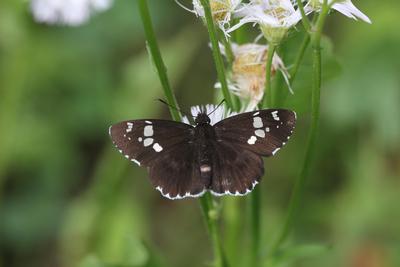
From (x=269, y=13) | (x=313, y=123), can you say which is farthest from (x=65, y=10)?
(x=313, y=123)

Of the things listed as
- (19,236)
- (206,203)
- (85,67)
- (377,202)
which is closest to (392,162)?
(377,202)

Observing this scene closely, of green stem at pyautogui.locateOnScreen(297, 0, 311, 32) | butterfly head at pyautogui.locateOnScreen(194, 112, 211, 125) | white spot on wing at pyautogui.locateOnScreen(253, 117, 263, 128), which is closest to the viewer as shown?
green stem at pyautogui.locateOnScreen(297, 0, 311, 32)

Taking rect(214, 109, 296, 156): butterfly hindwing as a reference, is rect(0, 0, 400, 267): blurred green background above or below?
below

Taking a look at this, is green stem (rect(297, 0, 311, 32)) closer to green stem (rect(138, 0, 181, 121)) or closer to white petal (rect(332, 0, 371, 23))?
white petal (rect(332, 0, 371, 23))

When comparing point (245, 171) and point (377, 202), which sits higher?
point (245, 171)

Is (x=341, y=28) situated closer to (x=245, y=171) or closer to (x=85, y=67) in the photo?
(x=85, y=67)

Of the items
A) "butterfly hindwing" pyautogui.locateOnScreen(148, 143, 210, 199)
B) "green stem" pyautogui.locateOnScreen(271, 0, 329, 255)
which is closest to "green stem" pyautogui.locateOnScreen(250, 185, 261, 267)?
"green stem" pyautogui.locateOnScreen(271, 0, 329, 255)

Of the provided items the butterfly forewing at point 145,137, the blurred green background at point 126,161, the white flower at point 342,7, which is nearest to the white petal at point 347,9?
the white flower at point 342,7
